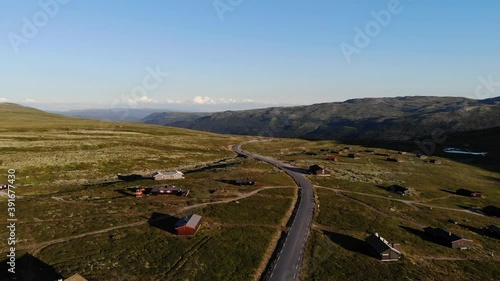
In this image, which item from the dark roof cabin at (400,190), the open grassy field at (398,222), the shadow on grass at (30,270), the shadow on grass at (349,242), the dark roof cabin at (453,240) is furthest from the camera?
the dark roof cabin at (400,190)

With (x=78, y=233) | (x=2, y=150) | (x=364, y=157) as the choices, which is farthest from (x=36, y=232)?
(x=364, y=157)

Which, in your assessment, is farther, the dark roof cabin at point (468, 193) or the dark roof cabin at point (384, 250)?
the dark roof cabin at point (468, 193)

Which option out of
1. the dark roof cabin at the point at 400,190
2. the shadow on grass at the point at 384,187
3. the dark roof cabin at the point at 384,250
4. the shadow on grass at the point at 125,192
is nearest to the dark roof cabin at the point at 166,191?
the shadow on grass at the point at 125,192

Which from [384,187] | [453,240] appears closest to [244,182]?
[384,187]

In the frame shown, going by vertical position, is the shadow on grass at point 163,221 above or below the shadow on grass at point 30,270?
below

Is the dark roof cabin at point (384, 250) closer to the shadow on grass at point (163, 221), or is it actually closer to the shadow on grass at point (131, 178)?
the shadow on grass at point (163, 221)

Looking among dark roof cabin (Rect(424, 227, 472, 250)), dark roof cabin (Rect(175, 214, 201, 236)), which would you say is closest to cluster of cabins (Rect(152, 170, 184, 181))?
dark roof cabin (Rect(175, 214, 201, 236))

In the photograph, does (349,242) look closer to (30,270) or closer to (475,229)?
(475,229)

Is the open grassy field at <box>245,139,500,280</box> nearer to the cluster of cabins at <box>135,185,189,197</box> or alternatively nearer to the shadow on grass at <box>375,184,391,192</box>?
the shadow on grass at <box>375,184,391,192</box>

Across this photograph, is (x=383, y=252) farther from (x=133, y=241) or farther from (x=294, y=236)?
(x=133, y=241)
